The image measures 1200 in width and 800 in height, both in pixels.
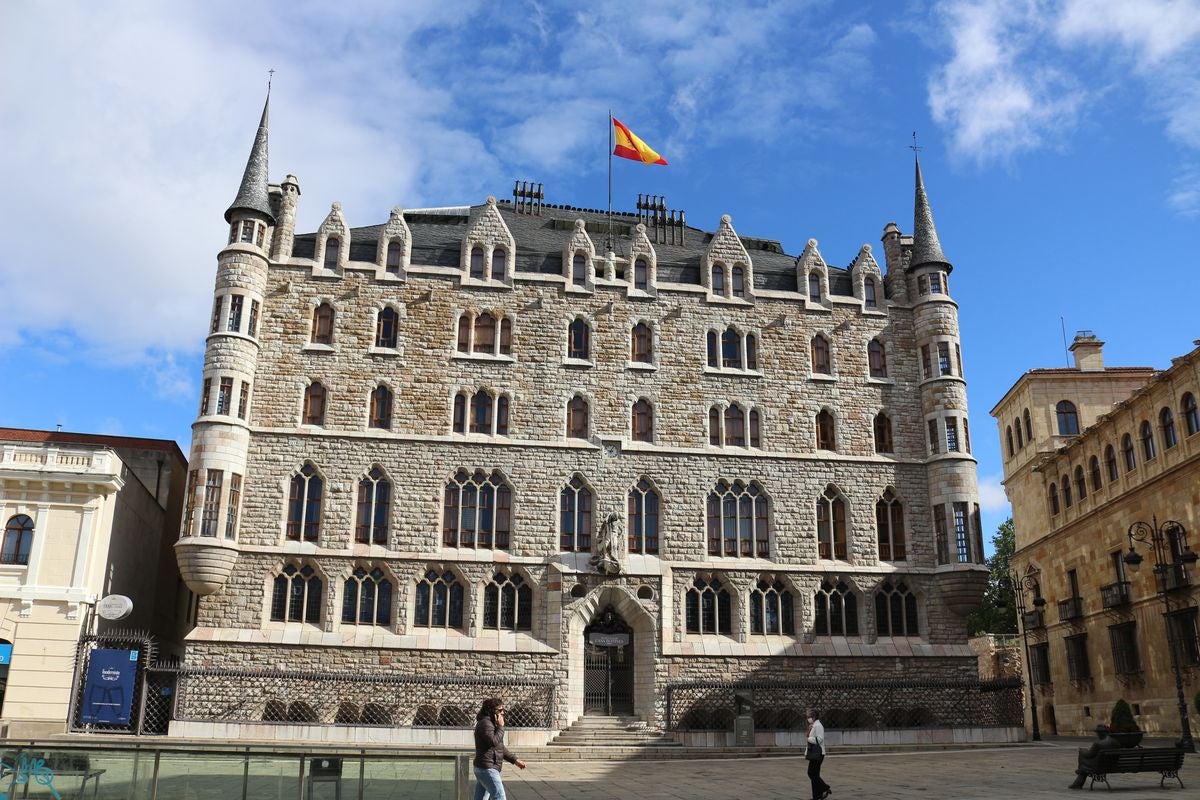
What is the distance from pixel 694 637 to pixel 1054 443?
23.2 metres

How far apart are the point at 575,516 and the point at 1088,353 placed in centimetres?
2858

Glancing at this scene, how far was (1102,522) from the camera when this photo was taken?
36.8m

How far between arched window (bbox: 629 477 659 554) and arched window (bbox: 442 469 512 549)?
395cm

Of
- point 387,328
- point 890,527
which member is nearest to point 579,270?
point 387,328

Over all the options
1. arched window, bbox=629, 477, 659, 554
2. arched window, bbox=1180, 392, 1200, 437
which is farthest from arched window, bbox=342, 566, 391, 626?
arched window, bbox=1180, 392, 1200, 437

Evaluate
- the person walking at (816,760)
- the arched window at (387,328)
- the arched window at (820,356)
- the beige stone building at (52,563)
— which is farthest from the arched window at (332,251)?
the person walking at (816,760)

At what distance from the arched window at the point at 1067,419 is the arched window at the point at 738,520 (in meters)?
20.3

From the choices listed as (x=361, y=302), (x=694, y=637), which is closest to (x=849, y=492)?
(x=694, y=637)

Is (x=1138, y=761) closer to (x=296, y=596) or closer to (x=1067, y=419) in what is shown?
(x=296, y=596)

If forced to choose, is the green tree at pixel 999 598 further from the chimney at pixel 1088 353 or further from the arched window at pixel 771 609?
the arched window at pixel 771 609

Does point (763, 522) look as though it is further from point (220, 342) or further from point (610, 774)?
point (220, 342)

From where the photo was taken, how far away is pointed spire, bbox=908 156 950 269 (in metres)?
35.4

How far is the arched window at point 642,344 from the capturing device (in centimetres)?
3391

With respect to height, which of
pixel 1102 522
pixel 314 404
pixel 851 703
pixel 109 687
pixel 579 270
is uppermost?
pixel 579 270
